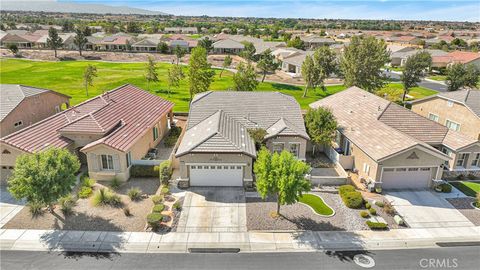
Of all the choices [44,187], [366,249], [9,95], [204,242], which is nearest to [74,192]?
[44,187]

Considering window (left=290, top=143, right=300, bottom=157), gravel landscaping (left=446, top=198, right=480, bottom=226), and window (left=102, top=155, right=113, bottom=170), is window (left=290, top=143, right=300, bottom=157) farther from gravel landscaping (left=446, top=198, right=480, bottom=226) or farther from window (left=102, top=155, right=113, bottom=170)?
window (left=102, top=155, right=113, bottom=170)

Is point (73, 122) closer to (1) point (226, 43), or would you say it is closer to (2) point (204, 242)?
(2) point (204, 242)

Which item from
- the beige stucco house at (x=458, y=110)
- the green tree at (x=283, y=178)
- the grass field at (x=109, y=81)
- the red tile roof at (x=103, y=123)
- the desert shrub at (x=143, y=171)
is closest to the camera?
the green tree at (x=283, y=178)

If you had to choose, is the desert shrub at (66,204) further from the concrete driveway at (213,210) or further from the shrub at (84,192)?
the concrete driveway at (213,210)

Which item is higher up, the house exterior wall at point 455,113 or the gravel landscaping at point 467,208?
the house exterior wall at point 455,113

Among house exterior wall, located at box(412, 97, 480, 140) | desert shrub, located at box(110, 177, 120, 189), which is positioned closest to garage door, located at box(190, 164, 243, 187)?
desert shrub, located at box(110, 177, 120, 189)

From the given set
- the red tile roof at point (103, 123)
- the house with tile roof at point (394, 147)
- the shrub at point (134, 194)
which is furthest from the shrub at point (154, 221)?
the house with tile roof at point (394, 147)
